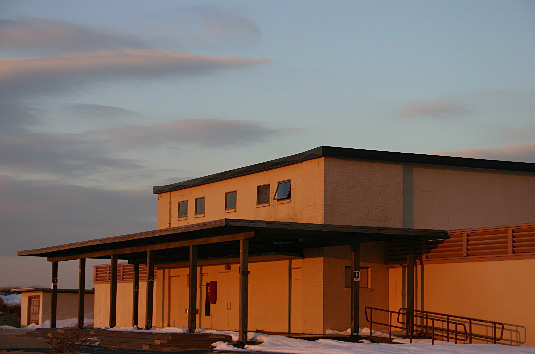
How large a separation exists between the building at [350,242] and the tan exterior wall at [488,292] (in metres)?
0.04

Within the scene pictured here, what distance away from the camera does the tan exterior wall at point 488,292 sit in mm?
26734

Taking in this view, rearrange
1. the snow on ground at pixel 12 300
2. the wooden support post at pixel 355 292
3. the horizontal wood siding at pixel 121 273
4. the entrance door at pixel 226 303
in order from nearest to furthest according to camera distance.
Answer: the wooden support post at pixel 355 292
the entrance door at pixel 226 303
the horizontal wood siding at pixel 121 273
the snow on ground at pixel 12 300

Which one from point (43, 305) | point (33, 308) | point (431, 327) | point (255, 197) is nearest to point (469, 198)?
point (431, 327)

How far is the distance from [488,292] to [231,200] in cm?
1291

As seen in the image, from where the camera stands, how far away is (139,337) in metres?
30.1

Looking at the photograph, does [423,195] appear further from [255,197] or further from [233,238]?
[233,238]

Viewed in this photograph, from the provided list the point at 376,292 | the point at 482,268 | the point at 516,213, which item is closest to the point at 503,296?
the point at 482,268

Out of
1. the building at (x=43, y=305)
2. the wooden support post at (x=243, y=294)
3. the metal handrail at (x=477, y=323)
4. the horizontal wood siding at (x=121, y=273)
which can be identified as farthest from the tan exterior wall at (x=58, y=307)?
the metal handrail at (x=477, y=323)

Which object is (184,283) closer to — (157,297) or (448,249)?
(157,297)

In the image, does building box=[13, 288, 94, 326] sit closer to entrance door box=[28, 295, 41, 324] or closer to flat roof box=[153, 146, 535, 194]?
entrance door box=[28, 295, 41, 324]

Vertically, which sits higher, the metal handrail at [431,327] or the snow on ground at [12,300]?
the metal handrail at [431,327]

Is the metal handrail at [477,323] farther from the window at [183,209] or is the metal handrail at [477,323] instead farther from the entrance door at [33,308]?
the entrance door at [33,308]

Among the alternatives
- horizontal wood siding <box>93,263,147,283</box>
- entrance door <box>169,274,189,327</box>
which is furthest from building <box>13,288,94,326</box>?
entrance door <box>169,274,189,327</box>

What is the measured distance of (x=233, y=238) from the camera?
27.6 m
